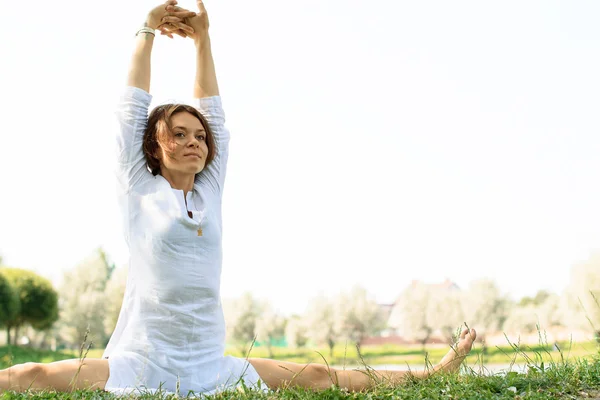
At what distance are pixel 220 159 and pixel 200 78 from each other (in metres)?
0.54

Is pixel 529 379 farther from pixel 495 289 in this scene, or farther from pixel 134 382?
pixel 495 289

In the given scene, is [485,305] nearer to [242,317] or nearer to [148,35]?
[242,317]

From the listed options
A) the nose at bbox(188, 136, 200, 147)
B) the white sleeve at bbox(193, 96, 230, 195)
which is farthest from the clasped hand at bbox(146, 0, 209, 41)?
the nose at bbox(188, 136, 200, 147)

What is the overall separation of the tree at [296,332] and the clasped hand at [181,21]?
2439cm

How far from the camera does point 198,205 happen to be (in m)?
3.62

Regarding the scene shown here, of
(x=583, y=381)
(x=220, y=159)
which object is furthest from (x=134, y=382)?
(x=583, y=381)

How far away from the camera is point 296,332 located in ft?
90.9

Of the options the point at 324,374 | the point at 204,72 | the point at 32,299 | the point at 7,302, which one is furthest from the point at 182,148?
the point at 32,299

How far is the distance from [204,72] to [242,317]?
2371 centimetres

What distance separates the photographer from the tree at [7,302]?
2189 centimetres

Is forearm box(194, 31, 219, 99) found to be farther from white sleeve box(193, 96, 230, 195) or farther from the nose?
the nose

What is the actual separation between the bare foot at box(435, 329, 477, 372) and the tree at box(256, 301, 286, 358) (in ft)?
75.2

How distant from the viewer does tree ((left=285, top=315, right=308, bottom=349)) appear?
1082 inches

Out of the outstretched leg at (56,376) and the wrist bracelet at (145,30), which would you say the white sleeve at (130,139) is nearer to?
the wrist bracelet at (145,30)
